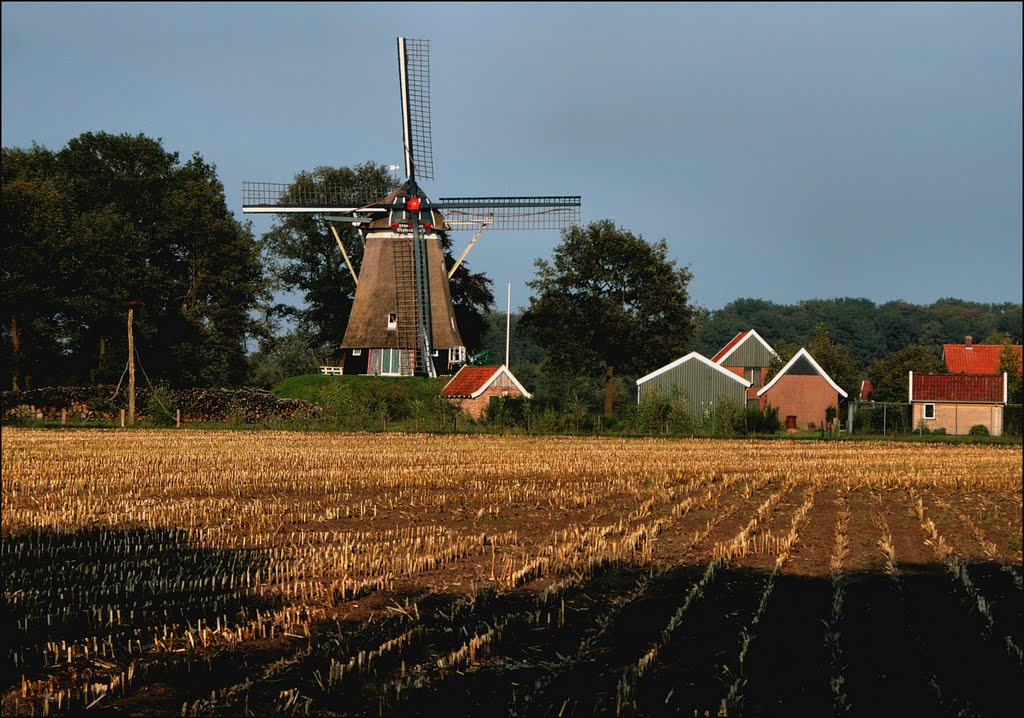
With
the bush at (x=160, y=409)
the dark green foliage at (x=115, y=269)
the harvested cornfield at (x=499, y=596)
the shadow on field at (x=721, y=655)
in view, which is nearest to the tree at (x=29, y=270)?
the dark green foliage at (x=115, y=269)

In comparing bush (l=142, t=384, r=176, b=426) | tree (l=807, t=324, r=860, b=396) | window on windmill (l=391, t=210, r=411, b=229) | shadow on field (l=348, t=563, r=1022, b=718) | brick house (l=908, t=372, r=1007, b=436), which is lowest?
shadow on field (l=348, t=563, r=1022, b=718)

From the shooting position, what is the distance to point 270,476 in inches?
928

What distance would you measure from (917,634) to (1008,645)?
0.74 m

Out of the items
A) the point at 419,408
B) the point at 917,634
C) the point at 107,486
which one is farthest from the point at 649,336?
the point at 917,634

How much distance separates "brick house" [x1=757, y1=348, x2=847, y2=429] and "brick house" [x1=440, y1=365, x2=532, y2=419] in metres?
16.5

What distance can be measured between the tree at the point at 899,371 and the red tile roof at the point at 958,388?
749 centimetres

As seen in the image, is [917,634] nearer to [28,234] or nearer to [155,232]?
[28,234]

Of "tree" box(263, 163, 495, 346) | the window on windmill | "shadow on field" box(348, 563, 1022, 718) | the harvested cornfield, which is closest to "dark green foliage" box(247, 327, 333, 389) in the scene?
"tree" box(263, 163, 495, 346)

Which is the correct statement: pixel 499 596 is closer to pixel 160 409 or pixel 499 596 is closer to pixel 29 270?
pixel 160 409

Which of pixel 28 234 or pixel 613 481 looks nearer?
pixel 613 481

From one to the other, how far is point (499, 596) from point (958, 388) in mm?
55113

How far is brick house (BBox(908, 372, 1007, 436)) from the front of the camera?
59750 millimetres

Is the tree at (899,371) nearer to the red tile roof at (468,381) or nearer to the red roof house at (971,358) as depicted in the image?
the red roof house at (971,358)

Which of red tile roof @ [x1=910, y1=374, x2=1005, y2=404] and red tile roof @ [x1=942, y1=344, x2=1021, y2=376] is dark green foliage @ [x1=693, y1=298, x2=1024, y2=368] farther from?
red tile roof @ [x1=910, y1=374, x2=1005, y2=404]
